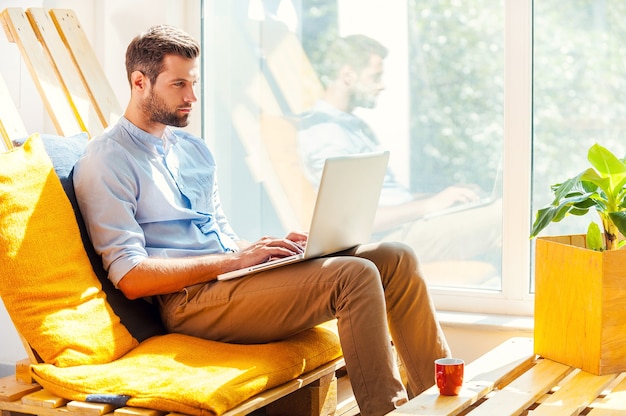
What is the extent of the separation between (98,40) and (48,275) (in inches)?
58.1

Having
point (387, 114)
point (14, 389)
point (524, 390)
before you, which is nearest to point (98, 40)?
point (387, 114)

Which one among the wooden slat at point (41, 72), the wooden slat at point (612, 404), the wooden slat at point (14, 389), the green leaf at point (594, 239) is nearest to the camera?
the wooden slat at point (612, 404)

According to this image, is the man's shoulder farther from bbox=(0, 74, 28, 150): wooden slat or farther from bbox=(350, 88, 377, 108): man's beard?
bbox=(0, 74, 28, 150): wooden slat

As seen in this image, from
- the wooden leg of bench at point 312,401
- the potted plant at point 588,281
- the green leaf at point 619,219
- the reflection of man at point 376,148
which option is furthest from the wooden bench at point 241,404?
the reflection of man at point 376,148

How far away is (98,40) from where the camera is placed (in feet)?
11.4

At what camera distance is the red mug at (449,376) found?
1.97m

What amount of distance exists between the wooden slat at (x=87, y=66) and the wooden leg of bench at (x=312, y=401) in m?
1.15

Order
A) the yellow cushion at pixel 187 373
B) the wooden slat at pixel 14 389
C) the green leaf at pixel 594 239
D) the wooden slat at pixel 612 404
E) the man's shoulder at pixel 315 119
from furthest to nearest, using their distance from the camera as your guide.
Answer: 1. the man's shoulder at pixel 315 119
2. the green leaf at pixel 594 239
3. the wooden slat at pixel 14 389
4. the yellow cushion at pixel 187 373
5. the wooden slat at pixel 612 404

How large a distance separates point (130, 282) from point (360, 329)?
587 millimetres

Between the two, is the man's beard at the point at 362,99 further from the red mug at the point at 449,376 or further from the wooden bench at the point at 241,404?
the red mug at the point at 449,376

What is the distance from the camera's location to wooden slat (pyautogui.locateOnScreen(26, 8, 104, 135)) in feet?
9.80

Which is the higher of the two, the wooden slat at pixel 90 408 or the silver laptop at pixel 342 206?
the silver laptop at pixel 342 206

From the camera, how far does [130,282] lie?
91.2 inches

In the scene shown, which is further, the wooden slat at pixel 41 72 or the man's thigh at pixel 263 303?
the wooden slat at pixel 41 72
